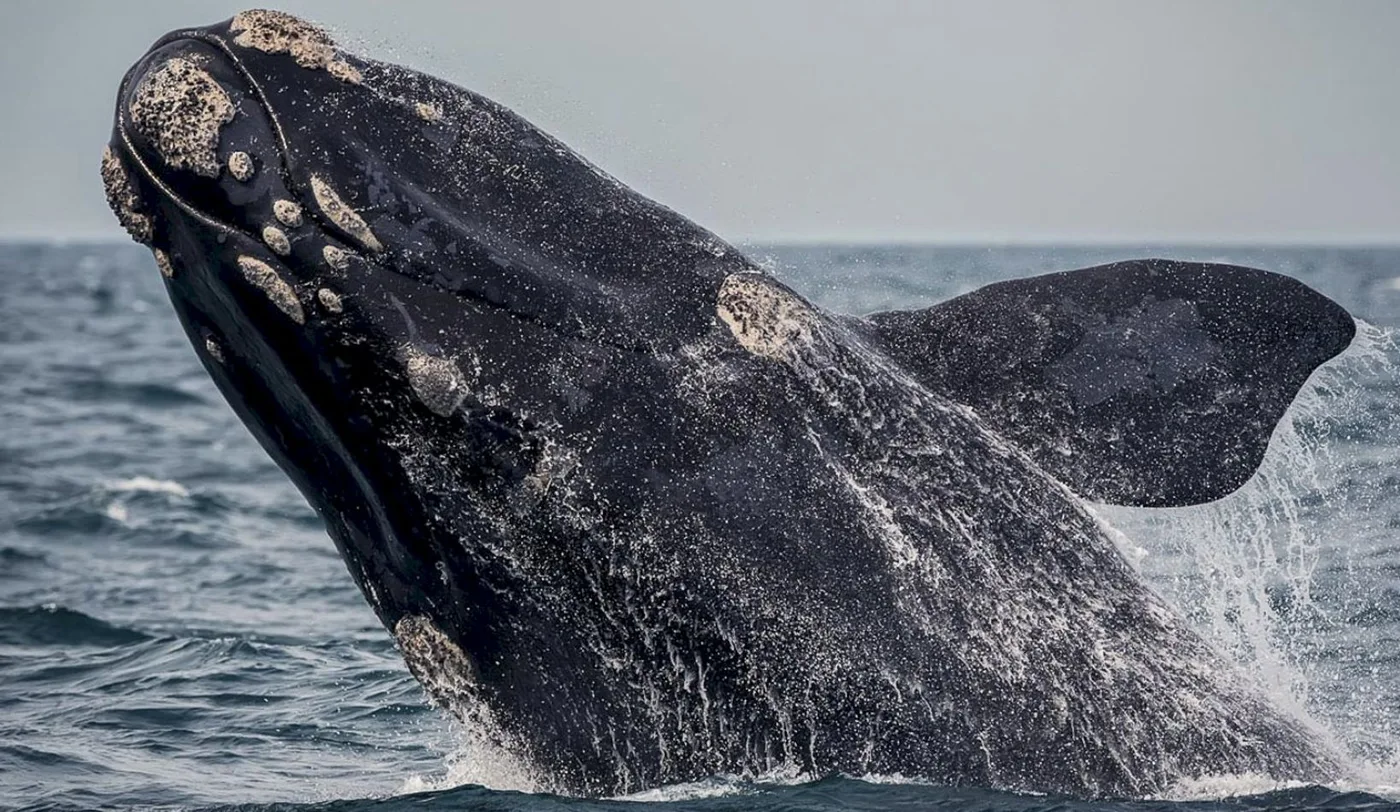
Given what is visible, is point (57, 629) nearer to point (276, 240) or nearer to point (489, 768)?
point (489, 768)

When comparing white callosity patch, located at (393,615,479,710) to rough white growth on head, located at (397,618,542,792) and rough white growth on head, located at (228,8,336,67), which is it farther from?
rough white growth on head, located at (228,8,336,67)

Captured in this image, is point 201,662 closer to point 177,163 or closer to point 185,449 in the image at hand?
point 177,163

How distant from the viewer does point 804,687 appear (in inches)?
276

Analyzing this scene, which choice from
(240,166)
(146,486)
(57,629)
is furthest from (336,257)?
(146,486)

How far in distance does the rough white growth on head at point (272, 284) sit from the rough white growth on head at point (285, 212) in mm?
184

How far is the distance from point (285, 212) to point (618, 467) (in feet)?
5.41

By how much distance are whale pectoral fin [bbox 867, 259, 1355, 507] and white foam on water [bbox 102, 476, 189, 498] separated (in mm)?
19893

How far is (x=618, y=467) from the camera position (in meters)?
6.88

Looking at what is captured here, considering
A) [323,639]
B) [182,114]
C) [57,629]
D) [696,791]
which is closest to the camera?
[182,114]

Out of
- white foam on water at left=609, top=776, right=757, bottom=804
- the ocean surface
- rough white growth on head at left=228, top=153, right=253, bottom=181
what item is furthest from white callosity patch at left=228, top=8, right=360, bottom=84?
white foam on water at left=609, top=776, right=757, bottom=804

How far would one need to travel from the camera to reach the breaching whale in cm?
673

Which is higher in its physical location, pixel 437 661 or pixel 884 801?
pixel 437 661

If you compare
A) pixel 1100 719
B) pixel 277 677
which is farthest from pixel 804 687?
pixel 277 677

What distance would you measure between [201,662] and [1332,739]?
9220 mm
